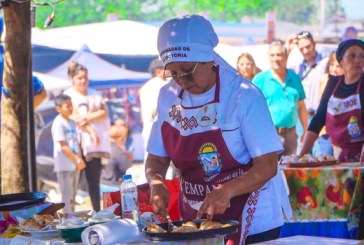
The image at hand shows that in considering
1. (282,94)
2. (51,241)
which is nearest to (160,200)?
(51,241)

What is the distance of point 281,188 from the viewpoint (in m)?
2.58

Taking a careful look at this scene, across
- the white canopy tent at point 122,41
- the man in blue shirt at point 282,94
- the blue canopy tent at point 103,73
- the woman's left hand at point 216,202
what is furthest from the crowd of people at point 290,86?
the woman's left hand at point 216,202

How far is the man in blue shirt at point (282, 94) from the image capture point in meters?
6.59

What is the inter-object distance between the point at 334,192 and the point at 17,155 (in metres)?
2.51

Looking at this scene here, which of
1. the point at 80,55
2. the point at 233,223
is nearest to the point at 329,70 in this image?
the point at 80,55

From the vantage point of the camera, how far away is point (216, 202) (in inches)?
87.2

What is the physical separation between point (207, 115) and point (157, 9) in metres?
13.5

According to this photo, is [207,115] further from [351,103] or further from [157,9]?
[157,9]

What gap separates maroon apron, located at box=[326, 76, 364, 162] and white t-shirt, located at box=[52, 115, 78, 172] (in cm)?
338

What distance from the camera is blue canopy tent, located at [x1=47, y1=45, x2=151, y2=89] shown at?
9.36 meters

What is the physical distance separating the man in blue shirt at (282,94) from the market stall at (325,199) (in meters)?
2.09

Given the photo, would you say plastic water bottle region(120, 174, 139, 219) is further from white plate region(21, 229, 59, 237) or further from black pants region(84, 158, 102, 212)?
black pants region(84, 158, 102, 212)

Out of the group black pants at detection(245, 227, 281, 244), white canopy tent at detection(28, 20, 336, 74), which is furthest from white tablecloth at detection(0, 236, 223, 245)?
white canopy tent at detection(28, 20, 336, 74)

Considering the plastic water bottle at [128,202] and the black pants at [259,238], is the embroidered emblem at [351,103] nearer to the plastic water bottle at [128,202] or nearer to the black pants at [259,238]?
the black pants at [259,238]
